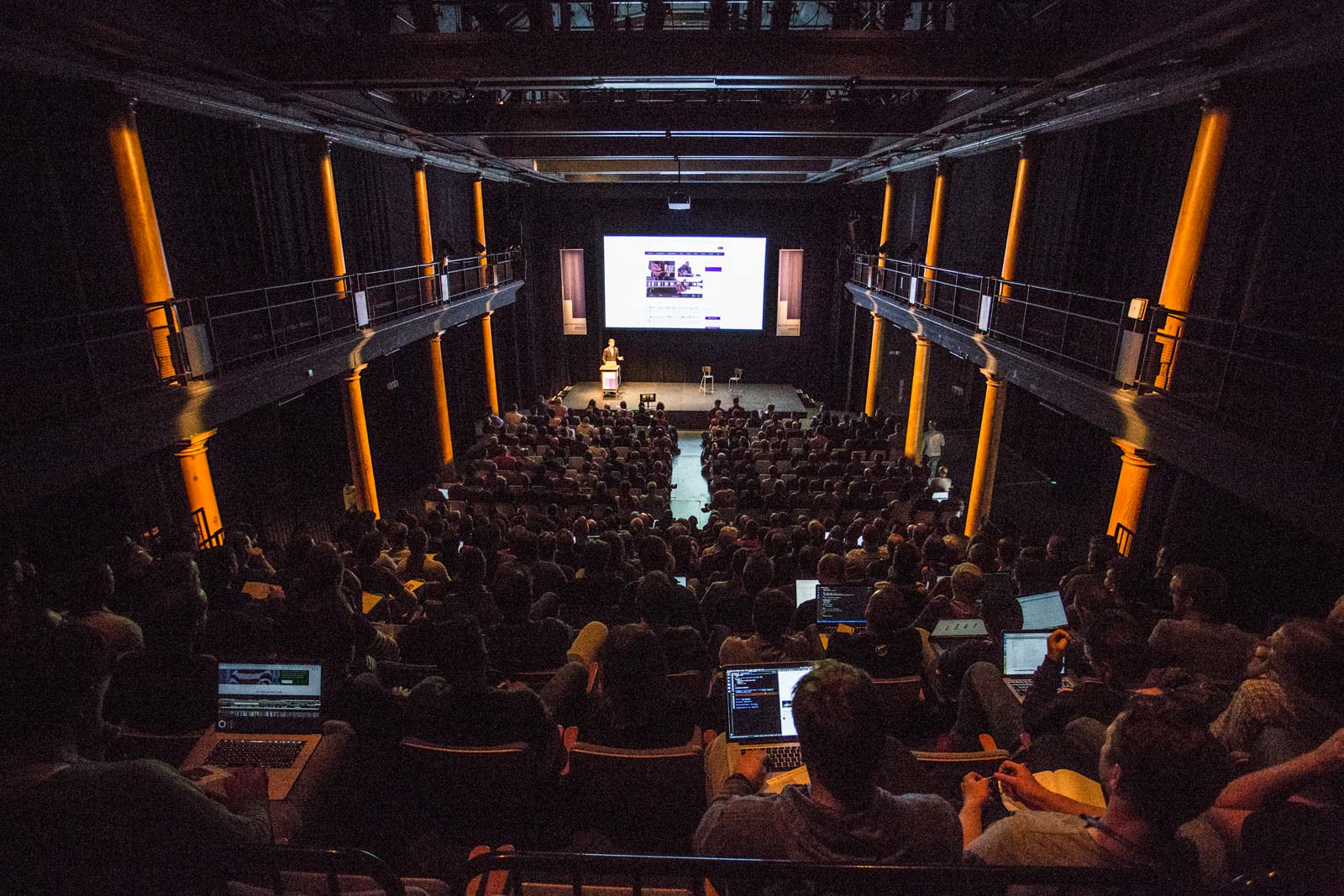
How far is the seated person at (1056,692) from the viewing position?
2637mm

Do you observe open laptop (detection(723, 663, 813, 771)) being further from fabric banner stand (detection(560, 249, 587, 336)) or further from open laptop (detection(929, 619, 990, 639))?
fabric banner stand (detection(560, 249, 587, 336))

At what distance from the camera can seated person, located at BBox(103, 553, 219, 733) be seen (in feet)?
10.3

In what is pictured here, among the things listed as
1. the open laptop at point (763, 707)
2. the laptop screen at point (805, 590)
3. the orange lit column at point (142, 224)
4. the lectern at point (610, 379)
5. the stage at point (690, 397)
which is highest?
the orange lit column at point (142, 224)

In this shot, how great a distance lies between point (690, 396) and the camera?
19609 mm

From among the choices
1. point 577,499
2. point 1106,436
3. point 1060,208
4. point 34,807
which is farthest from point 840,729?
point 1060,208

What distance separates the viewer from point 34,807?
1.78m

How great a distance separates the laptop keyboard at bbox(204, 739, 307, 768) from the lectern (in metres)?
16.5

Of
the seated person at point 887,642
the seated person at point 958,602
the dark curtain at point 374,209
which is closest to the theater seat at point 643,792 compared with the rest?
the seated person at point 887,642

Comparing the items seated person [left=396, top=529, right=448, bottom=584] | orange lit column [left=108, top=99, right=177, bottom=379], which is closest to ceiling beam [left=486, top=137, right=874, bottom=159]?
orange lit column [left=108, top=99, right=177, bottom=379]

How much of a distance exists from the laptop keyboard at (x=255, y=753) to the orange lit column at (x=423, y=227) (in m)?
11.1

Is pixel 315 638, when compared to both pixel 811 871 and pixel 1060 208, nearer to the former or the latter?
pixel 811 871

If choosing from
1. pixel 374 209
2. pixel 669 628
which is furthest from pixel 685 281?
pixel 669 628

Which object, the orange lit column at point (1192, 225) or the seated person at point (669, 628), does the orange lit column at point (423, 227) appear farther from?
the orange lit column at point (1192, 225)

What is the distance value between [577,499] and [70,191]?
620 cm
